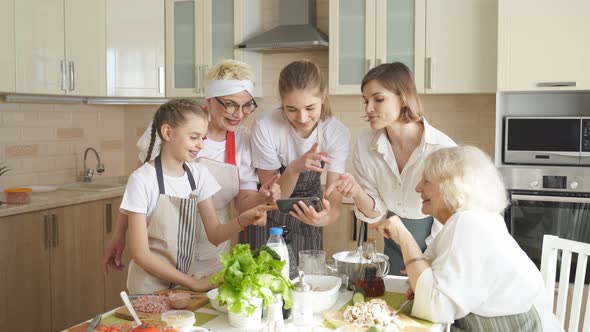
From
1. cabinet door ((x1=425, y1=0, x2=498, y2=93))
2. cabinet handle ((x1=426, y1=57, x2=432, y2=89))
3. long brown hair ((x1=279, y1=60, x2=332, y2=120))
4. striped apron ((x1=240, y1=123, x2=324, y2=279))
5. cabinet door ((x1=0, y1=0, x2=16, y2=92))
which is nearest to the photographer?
long brown hair ((x1=279, y1=60, x2=332, y2=120))

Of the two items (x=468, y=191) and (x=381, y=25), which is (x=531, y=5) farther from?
(x=468, y=191)

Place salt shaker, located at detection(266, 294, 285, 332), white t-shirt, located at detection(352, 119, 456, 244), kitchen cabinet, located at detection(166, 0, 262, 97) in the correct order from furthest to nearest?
kitchen cabinet, located at detection(166, 0, 262, 97), white t-shirt, located at detection(352, 119, 456, 244), salt shaker, located at detection(266, 294, 285, 332)

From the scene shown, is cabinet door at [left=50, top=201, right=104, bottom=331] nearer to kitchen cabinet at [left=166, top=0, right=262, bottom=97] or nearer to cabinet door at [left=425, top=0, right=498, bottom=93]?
kitchen cabinet at [left=166, top=0, right=262, bottom=97]

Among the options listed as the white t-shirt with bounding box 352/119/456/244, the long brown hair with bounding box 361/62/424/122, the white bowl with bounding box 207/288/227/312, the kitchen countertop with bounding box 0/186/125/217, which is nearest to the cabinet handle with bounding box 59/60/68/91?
the kitchen countertop with bounding box 0/186/125/217

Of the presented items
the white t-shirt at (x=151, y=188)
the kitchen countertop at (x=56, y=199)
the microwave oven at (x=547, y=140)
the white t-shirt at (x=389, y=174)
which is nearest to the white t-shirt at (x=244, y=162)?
the white t-shirt at (x=151, y=188)

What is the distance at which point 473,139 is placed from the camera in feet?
14.4

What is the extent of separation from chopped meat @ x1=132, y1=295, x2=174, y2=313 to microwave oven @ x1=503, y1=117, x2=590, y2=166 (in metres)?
2.51

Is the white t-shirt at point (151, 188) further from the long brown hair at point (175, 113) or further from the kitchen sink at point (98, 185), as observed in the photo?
the kitchen sink at point (98, 185)

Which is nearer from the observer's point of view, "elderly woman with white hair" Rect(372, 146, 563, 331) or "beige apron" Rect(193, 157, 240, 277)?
"elderly woman with white hair" Rect(372, 146, 563, 331)

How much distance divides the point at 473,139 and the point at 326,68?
44.1 inches

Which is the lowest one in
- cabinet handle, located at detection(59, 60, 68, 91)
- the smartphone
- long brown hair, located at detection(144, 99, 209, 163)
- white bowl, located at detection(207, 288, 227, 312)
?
white bowl, located at detection(207, 288, 227, 312)

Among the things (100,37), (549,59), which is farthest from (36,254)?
(549,59)

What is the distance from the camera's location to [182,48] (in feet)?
15.6

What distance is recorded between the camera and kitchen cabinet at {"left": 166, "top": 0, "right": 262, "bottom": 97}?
4641mm
